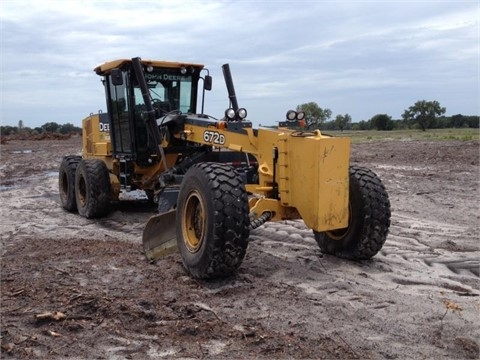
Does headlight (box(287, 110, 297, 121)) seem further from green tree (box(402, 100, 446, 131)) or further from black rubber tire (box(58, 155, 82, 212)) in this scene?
green tree (box(402, 100, 446, 131))

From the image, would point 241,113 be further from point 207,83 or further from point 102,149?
point 102,149

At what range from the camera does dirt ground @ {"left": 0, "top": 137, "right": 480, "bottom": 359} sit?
13.1ft

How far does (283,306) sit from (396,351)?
1.12 m

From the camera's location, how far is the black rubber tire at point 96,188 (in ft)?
31.1

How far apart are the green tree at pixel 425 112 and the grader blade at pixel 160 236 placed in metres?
57.4

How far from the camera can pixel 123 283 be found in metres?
5.50

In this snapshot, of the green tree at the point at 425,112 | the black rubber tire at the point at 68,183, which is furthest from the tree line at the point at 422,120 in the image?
the black rubber tire at the point at 68,183

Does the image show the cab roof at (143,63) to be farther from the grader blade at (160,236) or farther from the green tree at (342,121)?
the green tree at (342,121)

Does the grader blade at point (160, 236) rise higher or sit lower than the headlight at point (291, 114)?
lower

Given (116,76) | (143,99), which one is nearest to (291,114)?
(143,99)

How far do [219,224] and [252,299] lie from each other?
78cm

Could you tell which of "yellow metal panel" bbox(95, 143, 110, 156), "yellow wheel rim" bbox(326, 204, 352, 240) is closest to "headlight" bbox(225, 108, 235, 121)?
"yellow wheel rim" bbox(326, 204, 352, 240)

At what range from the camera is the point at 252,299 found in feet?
16.3

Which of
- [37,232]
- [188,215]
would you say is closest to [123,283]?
[188,215]
